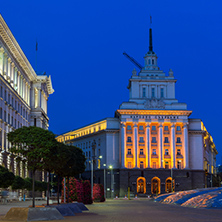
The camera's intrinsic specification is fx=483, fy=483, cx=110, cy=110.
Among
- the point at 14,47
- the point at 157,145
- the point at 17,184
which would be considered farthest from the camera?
the point at 157,145

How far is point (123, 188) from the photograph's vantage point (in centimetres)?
15500

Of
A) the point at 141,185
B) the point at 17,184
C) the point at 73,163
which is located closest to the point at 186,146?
the point at 141,185

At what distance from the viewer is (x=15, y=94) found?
94.3m

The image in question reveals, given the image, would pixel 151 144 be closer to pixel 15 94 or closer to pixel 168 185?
pixel 168 185

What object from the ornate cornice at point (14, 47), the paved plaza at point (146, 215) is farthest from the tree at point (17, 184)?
the paved plaza at point (146, 215)

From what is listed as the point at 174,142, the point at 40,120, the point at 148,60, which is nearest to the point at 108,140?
Result: the point at 174,142

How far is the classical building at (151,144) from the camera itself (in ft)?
515

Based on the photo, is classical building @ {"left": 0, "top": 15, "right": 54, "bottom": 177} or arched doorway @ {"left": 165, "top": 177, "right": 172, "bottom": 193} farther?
arched doorway @ {"left": 165, "top": 177, "right": 172, "bottom": 193}

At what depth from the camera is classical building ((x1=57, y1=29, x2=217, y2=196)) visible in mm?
157000

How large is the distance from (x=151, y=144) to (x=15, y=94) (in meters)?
76.5

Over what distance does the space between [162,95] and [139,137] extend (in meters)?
17.2

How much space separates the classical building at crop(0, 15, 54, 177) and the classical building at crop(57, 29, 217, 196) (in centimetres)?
3821

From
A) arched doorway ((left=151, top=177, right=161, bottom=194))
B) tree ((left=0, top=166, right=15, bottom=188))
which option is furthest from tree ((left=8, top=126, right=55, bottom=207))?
arched doorway ((left=151, top=177, right=161, bottom=194))

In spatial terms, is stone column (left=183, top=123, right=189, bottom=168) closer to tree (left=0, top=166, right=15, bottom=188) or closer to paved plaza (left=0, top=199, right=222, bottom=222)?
tree (left=0, top=166, right=15, bottom=188)
